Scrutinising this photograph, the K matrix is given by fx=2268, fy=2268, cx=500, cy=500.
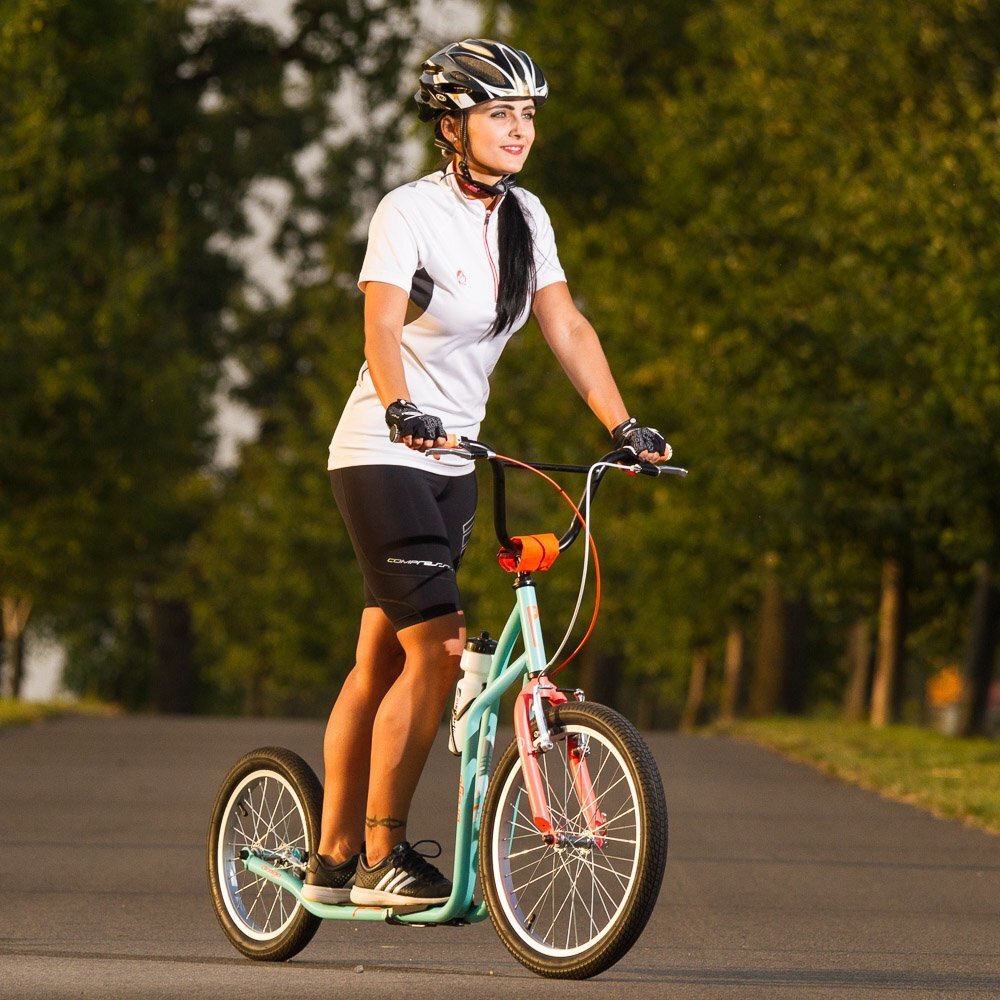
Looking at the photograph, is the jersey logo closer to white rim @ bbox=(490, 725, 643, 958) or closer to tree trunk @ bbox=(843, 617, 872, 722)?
white rim @ bbox=(490, 725, 643, 958)

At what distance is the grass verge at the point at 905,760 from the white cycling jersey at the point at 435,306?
21.1 feet

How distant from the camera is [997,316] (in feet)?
55.4

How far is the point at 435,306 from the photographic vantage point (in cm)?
579

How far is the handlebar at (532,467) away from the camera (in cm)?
542

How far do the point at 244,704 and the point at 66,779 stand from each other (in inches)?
2487

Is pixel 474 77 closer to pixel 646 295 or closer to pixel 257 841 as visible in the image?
pixel 257 841

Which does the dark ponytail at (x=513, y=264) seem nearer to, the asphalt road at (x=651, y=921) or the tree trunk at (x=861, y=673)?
the asphalt road at (x=651, y=921)

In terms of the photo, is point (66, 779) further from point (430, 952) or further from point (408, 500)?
point (408, 500)

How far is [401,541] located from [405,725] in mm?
475

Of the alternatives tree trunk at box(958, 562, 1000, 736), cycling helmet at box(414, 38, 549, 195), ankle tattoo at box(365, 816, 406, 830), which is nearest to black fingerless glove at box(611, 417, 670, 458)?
cycling helmet at box(414, 38, 549, 195)

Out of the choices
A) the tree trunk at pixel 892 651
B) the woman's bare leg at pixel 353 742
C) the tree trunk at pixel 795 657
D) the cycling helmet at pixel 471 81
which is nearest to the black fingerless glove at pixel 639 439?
the cycling helmet at pixel 471 81

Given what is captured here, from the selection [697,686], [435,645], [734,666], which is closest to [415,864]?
[435,645]

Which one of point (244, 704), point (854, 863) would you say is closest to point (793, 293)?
point (854, 863)

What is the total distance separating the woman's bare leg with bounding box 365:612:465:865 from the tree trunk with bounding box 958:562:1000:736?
701 inches
